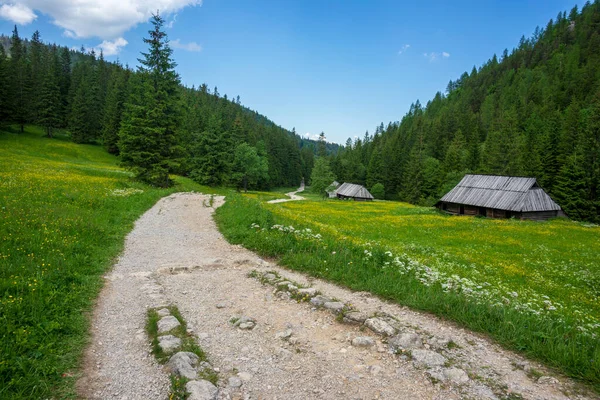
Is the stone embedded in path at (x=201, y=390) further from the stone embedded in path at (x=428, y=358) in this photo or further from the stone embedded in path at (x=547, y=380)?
the stone embedded in path at (x=547, y=380)

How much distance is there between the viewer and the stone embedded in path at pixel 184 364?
4.92 metres

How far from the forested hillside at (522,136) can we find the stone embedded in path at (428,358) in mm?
67729

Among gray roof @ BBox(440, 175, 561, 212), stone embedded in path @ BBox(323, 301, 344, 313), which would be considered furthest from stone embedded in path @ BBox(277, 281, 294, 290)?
gray roof @ BBox(440, 175, 561, 212)

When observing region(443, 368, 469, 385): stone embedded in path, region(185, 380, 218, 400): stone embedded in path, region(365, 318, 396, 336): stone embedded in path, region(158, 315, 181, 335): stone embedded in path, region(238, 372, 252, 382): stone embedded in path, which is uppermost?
region(443, 368, 469, 385): stone embedded in path

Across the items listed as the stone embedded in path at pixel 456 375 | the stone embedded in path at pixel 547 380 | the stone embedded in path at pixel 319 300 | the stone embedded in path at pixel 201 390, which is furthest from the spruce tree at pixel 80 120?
the stone embedded in path at pixel 547 380

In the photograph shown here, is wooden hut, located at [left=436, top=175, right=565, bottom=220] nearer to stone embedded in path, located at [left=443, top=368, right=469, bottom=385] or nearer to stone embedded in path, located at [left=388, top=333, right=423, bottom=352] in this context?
stone embedded in path, located at [left=388, top=333, right=423, bottom=352]

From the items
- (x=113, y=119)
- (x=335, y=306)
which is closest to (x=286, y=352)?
(x=335, y=306)

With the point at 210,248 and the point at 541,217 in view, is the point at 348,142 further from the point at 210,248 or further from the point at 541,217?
the point at 210,248

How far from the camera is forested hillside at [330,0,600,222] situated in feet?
190

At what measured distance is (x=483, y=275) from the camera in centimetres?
1429

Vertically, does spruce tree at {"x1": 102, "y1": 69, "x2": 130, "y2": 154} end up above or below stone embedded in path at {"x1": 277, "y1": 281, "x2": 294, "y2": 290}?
above

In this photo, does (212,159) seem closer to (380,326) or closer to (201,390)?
(380,326)

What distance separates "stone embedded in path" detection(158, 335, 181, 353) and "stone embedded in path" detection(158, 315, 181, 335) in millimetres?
318

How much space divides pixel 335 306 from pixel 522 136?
103 m
